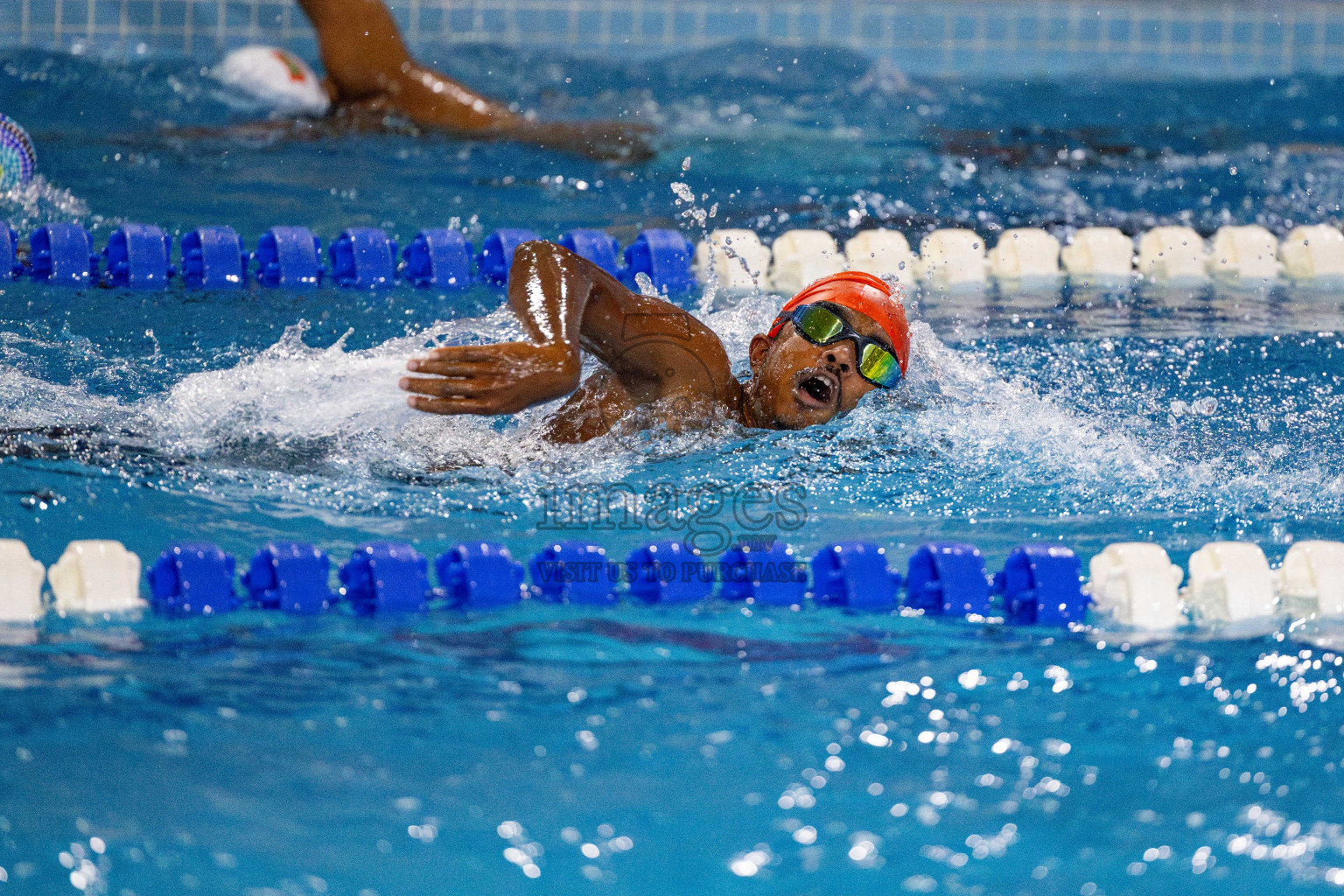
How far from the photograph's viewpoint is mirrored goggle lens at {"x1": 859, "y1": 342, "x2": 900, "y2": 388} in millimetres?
3232

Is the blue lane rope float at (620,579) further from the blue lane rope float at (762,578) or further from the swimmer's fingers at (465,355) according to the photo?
the swimmer's fingers at (465,355)

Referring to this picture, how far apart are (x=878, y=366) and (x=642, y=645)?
1.14 m

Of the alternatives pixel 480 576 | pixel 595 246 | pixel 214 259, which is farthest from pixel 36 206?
pixel 480 576

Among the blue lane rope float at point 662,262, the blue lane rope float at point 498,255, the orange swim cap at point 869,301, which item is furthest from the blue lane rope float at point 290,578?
the blue lane rope float at point 662,262

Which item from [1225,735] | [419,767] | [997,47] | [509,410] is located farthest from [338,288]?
[997,47]

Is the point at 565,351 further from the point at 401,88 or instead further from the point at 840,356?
the point at 401,88

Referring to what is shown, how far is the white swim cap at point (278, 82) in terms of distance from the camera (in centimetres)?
652

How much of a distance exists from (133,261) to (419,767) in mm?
3125

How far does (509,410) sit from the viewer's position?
2334mm

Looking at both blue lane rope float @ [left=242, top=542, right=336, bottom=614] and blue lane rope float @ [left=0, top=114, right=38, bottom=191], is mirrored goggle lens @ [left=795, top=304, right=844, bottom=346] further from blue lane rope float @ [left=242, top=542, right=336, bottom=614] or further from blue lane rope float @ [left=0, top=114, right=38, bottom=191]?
blue lane rope float @ [left=0, top=114, right=38, bottom=191]

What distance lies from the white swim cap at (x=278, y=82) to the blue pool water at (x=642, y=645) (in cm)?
101

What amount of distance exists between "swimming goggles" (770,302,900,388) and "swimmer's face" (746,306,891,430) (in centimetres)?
1

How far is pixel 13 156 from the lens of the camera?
16.3ft

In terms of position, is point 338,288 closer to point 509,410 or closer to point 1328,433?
point 509,410
